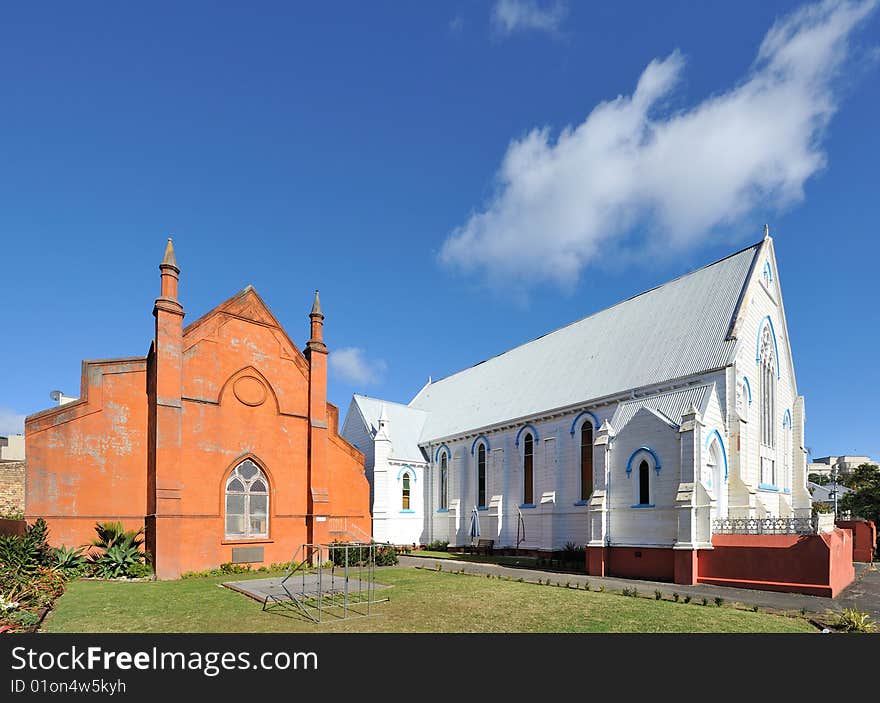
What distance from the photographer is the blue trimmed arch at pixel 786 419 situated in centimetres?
2800

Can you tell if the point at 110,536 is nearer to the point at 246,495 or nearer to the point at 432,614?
the point at 246,495

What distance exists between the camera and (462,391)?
40969 mm

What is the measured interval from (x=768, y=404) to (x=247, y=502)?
2371 cm

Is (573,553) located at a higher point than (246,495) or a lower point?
lower

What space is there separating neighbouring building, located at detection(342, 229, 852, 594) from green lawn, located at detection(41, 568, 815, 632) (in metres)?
5.30

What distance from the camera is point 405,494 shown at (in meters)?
37.3

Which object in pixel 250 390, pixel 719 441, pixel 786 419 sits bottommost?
pixel 719 441

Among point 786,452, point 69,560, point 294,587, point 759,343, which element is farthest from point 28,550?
point 786,452

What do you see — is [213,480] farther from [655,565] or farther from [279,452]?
[655,565]

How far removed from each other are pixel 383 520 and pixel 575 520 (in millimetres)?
13290

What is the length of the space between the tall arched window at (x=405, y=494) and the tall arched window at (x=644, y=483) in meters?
18.3

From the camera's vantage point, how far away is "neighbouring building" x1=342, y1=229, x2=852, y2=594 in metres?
20.2

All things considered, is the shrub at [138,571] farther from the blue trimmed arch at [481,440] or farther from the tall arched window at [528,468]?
the blue trimmed arch at [481,440]
